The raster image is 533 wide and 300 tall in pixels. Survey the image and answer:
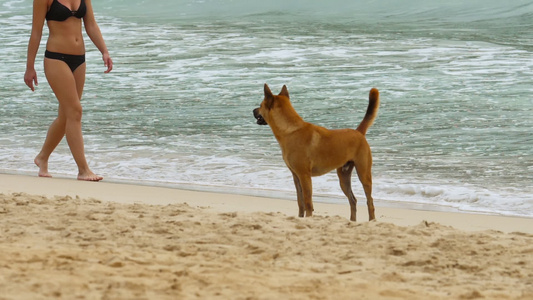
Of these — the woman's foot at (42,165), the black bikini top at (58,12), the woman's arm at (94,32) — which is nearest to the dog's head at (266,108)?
the woman's arm at (94,32)

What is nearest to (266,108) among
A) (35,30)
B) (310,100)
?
(35,30)

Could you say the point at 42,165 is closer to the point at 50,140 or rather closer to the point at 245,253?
the point at 50,140

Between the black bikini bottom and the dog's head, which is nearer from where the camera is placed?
the dog's head

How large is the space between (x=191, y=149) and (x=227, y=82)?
5.49 m

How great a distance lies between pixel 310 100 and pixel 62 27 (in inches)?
244

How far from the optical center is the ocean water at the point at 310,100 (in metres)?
8.09

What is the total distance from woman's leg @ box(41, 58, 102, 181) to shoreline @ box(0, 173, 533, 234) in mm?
240

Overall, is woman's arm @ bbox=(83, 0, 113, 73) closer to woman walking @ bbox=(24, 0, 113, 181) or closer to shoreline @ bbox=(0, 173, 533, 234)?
woman walking @ bbox=(24, 0, 113, 181)

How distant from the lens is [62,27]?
7.48 metres

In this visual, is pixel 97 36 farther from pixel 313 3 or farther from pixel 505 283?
pixel 313 3

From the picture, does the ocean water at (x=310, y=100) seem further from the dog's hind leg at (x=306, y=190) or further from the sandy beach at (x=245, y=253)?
the sandy beach at (x=245, y=253)

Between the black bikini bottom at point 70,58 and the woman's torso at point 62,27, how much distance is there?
3 centimetres

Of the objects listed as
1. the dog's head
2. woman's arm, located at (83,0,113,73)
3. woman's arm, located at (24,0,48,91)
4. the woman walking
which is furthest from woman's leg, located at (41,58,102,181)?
the dog's head

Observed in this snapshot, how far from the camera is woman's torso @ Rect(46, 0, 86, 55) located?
7.45 meters
